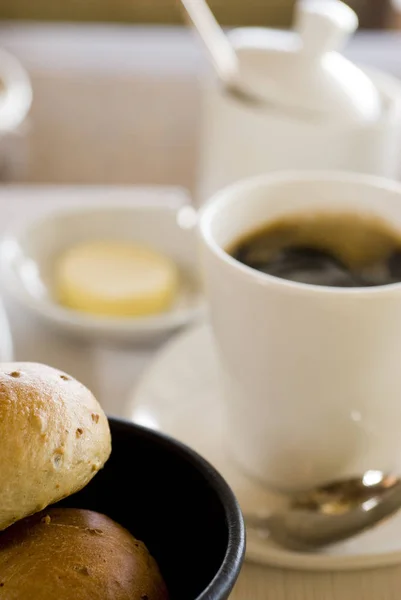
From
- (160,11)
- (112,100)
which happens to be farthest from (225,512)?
(160,11)

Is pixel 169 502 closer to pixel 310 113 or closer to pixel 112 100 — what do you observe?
pixel 310 113

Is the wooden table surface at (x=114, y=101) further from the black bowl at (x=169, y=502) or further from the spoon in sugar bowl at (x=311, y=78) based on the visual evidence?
the black bowl at (x=169, y=502)

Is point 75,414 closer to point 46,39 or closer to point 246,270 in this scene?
point 246,270

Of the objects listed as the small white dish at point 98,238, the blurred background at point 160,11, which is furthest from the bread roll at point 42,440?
the blurred background at point 160,11

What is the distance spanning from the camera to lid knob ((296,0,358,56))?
0.68 m

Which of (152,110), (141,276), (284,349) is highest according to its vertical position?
(284,349)

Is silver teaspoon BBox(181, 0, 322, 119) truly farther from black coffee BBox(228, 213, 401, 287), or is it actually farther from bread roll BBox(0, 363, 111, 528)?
bread roll BBox(0, 363, 111, 528)

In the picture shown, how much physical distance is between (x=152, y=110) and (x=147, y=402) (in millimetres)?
1251

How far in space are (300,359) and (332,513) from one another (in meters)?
0.09

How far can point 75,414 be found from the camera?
A: 1.08 feet

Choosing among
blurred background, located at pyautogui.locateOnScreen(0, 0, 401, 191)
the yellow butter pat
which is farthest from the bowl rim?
blurred background, located at pyautogui.locateOnScreen(0, 0, 401, 191)

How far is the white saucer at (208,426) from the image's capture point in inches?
16.1

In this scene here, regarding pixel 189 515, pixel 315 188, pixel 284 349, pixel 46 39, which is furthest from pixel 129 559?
pixel 46 39

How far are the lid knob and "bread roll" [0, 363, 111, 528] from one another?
473 mm
